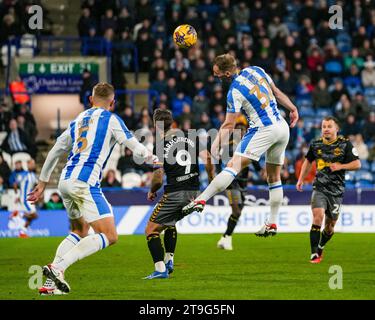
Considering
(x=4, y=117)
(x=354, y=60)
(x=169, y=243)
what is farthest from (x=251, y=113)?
(x=354, y=60)

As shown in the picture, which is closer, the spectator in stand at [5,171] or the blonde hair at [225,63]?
the blonde hair at [225,63]

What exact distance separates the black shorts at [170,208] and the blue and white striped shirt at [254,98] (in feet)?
4.17

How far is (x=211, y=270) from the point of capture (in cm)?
1247

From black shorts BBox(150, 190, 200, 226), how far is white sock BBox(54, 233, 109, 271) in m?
2.12

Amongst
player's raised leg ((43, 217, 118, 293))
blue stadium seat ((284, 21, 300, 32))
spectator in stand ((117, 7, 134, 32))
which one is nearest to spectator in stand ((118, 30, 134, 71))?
spectator in stand ((117, 7, 134, 32))

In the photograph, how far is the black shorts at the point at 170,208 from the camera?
11.5 meters

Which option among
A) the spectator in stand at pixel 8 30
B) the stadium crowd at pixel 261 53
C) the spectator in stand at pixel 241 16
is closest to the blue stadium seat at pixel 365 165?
the stadium crowd at pixel 261 53

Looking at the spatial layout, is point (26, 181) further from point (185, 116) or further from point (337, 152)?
point (337, 152)

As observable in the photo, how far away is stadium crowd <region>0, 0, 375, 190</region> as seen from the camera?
24016mm

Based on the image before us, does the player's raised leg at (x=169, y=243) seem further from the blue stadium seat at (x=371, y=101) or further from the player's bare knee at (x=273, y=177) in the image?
the blue stadium seat at (x=371, y=101)

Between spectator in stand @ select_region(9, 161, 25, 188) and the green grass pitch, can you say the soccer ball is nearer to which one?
the green grass pitch
